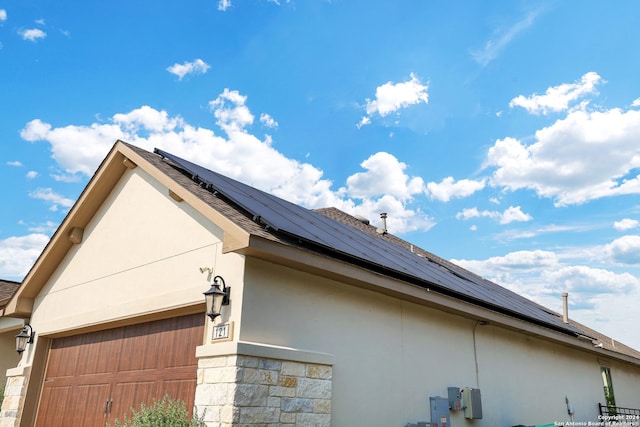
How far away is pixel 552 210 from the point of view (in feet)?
54.9

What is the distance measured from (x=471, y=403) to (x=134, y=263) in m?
5.87

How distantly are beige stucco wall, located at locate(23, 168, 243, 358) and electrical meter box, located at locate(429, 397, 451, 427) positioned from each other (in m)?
3.87

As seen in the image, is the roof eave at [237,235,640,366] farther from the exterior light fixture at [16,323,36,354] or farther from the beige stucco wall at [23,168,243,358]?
the exterior light fixture at [16,323,36,354]

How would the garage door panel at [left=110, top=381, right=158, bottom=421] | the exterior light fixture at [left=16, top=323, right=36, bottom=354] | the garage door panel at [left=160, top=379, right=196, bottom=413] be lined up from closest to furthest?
1. the garage door panel at [left=160, top=379, right=196, bottom=413]
2. the garage door panel at [left=110, top=381, right=158, bottom=421]
3. the exterior light fixture at [left=16, top=323, right=36, bottom=354]

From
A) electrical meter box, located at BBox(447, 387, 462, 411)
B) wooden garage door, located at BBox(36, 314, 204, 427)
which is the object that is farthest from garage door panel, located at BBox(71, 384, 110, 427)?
electrical meter box, located at BBox(447, 387, 462, 411)

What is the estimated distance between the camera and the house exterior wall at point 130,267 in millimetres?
6402

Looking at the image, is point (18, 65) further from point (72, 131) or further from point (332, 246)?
point (332, 246)

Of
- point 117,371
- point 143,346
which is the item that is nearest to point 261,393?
point 143,346

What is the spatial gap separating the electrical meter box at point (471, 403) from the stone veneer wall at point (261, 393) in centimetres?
A: 323

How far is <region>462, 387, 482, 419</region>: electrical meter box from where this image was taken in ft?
26.1

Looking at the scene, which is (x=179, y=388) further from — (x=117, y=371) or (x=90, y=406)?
(x=90, y=406)

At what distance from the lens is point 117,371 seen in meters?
7.34

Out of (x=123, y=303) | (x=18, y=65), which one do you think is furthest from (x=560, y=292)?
(x=18, y=65)

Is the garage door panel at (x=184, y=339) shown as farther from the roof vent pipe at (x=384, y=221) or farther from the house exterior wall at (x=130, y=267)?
the roof vent pipe at (x=384, y=221)
